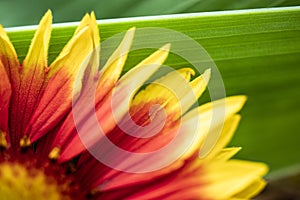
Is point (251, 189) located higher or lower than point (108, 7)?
lower

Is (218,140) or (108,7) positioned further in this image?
(108,7)

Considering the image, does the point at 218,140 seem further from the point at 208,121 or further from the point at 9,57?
the point at 9,57

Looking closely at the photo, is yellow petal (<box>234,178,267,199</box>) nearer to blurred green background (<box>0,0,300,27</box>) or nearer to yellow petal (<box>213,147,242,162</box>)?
yellow petal (<box>213,147,242,162</box>)

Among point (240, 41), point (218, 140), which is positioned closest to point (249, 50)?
point (240, 41)

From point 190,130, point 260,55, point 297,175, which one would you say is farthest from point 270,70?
point 297,175

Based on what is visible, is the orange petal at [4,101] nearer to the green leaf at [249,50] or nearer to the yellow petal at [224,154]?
the green leaf at [249,50]

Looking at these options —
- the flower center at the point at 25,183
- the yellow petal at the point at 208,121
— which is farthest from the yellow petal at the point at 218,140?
the flower center at the point at 25,183
